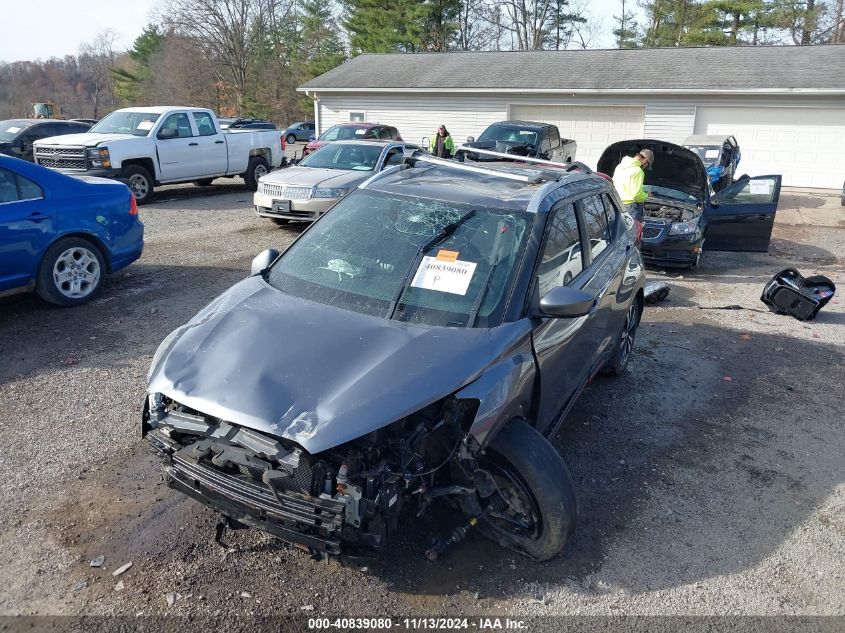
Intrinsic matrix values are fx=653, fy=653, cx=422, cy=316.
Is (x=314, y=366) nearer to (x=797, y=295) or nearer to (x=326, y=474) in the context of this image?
(x=326, y=474)

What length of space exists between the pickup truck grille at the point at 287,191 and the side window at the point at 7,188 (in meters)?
4.73

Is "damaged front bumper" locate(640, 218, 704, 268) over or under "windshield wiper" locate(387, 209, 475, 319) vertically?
under

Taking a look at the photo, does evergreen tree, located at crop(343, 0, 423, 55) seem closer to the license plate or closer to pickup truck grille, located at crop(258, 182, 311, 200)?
pickup truck grille, located at crop(258, 182, 311, 200)

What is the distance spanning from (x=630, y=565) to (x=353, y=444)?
1643 mm

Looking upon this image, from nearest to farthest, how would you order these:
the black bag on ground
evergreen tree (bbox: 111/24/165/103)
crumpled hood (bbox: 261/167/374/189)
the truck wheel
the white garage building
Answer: the black bag on ground, crumpled hood (bbox: 261/167/374/189), the truck wheel, the white garage building, evergreen tree (bbox: 111/24/165/103)

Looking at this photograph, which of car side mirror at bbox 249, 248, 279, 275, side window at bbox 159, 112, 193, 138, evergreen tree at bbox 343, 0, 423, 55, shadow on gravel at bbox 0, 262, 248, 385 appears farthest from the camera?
evergreen tree at bbox 343, 0, 423, 55

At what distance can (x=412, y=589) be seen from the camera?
3.10 meters

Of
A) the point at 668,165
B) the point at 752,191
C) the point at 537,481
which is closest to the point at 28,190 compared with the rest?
the point at 537,481

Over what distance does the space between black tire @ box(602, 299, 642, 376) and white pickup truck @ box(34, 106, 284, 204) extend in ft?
34.7

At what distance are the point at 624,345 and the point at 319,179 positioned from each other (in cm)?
667

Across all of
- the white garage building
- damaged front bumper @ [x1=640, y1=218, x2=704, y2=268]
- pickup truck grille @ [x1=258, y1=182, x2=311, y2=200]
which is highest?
the white garage building

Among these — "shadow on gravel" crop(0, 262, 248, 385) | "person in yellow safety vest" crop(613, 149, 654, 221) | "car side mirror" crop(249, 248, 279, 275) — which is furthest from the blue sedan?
"person in yellow safety vest" crop(613, 149, 654, 221)

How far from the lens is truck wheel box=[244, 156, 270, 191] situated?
15.9m

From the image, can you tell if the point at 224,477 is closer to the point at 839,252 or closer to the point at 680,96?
the point at 839,252
